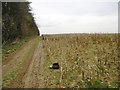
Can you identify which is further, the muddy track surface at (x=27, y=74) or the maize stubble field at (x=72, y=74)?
the muddy track surface at (x=27, y=74)

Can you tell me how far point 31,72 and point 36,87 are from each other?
3044 millimetres

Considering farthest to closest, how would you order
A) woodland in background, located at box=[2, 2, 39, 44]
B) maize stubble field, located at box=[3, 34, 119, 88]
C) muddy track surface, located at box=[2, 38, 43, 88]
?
woodland in background, located at box=[2, 2, 39, 44] → muddy track surface, located at box=[2, 38, 43, 88] → maize stubble field, located at box=[3, 34, 119, 88]

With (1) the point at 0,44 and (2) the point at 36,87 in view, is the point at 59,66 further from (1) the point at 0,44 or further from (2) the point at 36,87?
(1) the point at 0,44

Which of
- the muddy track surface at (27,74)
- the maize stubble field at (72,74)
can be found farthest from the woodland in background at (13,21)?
the maize stubble field at (72,74)

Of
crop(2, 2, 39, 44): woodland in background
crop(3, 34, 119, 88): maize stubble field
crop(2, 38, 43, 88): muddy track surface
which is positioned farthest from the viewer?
crop(2, 2, 39, 44): woodland in background

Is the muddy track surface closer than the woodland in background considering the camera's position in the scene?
Yes

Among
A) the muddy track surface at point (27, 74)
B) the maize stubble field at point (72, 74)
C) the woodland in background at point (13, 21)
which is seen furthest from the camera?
the woodland in background at point (13, 21)

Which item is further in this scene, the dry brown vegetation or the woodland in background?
the woodland in background

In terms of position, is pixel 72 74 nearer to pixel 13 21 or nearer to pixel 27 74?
pixel 27 74

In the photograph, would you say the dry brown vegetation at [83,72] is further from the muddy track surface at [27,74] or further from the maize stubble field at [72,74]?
the muddy track surface at [27,74]

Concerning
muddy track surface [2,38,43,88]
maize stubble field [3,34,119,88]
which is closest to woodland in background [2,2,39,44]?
muddy track surface [2,38,43,88]

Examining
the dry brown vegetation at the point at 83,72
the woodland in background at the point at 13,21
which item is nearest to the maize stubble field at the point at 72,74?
Result: the dry brown vegetation at the point at 83,72

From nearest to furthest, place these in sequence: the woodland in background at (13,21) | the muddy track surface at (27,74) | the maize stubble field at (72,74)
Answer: the maize stubble field at (72,74) → the muddy track surface at (27,74) → the woodland in background at (13,21)

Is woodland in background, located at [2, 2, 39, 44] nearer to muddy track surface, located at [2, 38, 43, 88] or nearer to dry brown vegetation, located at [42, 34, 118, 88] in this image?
muddy track surface, located at [2, 38, 43, 88]
